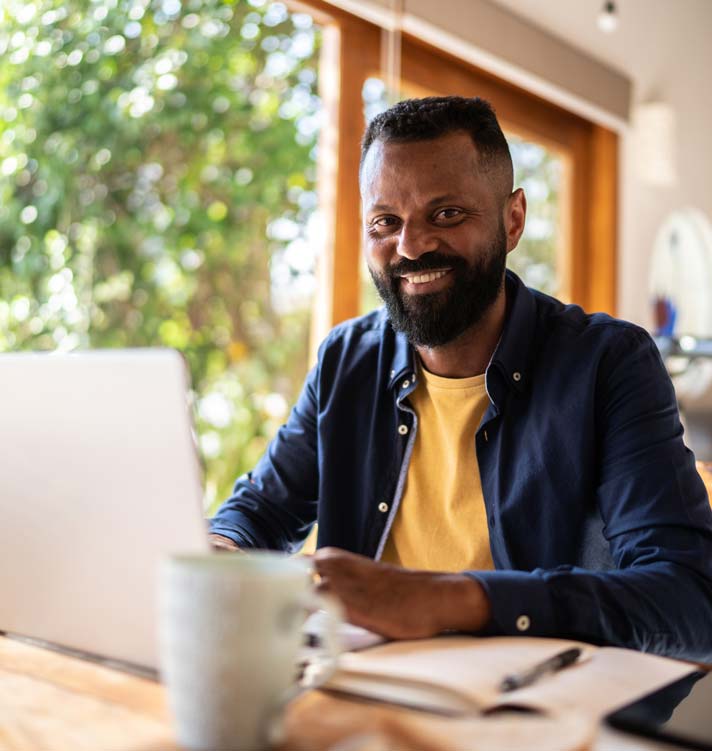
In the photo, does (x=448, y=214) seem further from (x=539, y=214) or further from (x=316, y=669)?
(x=539, y=214)

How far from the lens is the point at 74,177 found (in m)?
3.21

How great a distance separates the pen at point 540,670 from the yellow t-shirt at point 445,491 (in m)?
0.51

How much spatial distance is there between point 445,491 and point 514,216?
46 centimetres

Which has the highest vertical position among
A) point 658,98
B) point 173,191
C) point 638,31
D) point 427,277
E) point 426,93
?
point 638,31

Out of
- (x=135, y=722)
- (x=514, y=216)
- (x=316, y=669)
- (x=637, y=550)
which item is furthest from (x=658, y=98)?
(x=135, y=722)

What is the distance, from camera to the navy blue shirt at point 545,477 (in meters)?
0.93

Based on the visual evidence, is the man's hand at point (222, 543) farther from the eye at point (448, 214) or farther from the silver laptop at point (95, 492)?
the eye at point (448, 214)

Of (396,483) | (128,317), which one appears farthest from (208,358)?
(396,483)

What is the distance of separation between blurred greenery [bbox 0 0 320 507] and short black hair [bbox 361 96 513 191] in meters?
1.95

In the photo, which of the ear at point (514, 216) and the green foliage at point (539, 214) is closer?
the ear at point (514, 216)

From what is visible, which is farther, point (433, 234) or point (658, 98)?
point (658, 98)

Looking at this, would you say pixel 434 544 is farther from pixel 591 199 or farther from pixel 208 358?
pixel 591 199

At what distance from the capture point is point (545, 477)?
1.24 metres

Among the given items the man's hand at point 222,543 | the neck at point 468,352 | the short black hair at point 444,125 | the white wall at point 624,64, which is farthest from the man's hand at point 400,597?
the white wall at point 624,64
